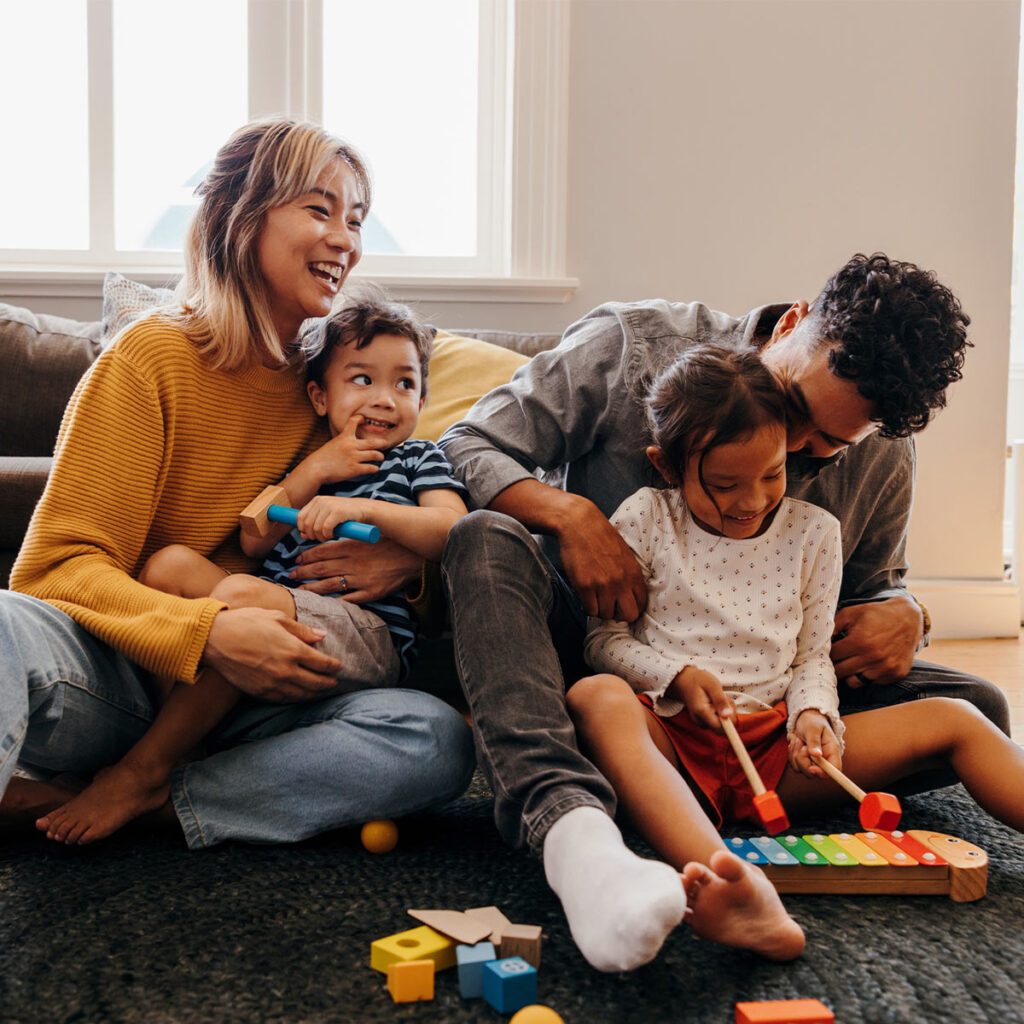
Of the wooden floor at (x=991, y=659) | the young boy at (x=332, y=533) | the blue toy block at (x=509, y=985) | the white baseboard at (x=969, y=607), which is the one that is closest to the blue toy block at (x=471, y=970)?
the blue toy block at (x=509, y=985)

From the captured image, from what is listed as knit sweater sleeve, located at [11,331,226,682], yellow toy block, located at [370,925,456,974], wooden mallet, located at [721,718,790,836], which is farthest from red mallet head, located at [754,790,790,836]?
knit sweater sleeve, located at [11,331,226,682]

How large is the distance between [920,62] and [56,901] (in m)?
2.55

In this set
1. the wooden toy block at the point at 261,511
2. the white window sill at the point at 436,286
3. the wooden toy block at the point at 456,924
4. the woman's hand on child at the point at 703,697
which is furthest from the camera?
the white window sill at the point at 436,286

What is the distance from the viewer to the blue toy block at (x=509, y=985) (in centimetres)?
76

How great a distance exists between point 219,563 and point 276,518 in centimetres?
12

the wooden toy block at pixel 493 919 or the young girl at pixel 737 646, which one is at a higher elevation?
the young girl at pixel 737 646

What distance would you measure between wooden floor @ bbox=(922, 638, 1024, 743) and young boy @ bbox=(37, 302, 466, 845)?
47.5 inches

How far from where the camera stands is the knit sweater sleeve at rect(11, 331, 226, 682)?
1.02 metres

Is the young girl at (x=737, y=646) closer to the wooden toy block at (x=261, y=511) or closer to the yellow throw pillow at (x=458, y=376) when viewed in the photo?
the wooden toy block at (x=261, y=511)

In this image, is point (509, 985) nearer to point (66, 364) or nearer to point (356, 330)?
point (356, 330)

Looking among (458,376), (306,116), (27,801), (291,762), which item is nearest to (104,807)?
(27,801)

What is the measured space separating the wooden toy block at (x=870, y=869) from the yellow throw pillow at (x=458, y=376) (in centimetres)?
94

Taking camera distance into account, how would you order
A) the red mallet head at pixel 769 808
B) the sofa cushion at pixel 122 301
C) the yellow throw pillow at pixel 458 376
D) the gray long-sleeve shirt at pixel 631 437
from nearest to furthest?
the red mallet head at pixel 769 808 → the gray long-sleeve shirt at pixel 631 437 → the yellow throw pillow at pixel 458 376 → the sofa cushion at pixel 122 301

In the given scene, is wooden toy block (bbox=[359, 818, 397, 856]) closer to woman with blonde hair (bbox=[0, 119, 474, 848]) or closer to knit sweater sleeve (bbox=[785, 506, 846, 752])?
woman with blonde hair (bbox=[0, 119, 474, 848])
